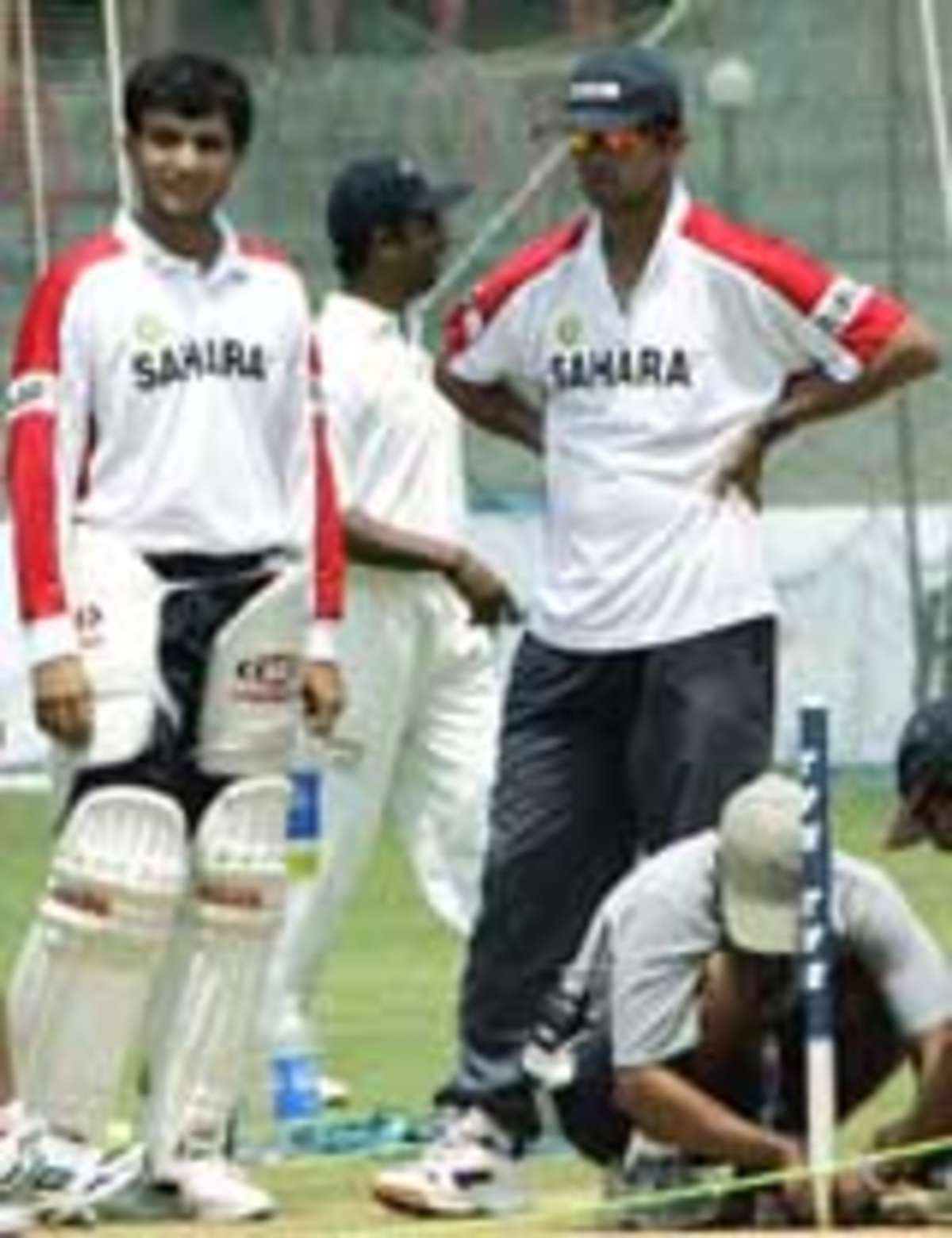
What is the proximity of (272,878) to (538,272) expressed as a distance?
1295 millimetres

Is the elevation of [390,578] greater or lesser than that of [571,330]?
lesser

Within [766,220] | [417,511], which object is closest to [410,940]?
[417,511]

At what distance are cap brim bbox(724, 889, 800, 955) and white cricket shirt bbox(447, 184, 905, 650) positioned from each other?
1.01m

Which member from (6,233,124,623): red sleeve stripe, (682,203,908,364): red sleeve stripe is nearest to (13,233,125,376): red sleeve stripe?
(6,233,124,623): red sleeve stripe

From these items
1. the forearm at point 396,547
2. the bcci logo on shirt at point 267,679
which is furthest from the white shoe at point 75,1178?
the forearm at point 396,547

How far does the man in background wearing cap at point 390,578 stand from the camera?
13359 millimetres

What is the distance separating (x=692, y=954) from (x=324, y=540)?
117cm

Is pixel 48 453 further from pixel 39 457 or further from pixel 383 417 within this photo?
pixel 383 417

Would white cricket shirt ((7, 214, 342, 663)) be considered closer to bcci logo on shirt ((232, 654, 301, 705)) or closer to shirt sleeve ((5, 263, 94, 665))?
shirt sleeve ((5, 263, 94, 665))

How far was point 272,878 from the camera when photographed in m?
11.3

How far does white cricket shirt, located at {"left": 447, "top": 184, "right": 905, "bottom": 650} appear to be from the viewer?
11.6 metres

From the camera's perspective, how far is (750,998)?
10.8 metres

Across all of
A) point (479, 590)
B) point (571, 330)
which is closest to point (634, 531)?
point (571, 330)

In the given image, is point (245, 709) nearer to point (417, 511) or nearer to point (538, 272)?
point (538, 272)
